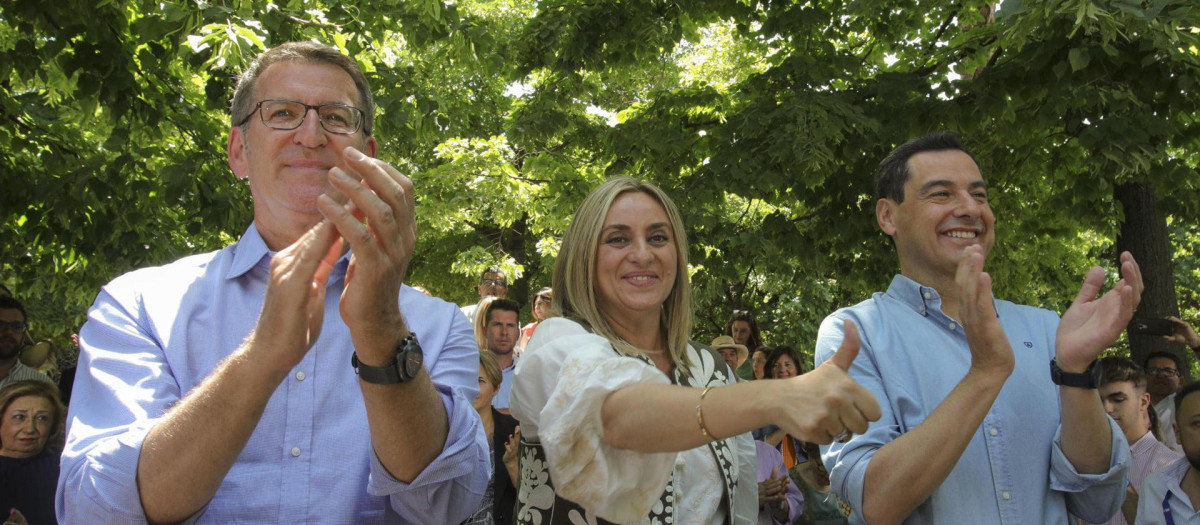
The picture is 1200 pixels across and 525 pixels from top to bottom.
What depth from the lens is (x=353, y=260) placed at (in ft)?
5.93

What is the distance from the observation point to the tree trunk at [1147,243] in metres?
9.88

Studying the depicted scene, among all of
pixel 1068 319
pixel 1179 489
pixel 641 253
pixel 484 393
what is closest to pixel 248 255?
pixel 641 253

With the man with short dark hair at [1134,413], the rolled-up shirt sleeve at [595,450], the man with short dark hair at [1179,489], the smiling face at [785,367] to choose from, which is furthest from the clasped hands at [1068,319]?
the smiling face at [785,367]

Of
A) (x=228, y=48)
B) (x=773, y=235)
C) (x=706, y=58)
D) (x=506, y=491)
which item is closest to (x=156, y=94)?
(x=228, y=48)

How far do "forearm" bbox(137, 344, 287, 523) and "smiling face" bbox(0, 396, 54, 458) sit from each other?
4.33m

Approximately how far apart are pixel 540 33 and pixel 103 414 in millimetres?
7353

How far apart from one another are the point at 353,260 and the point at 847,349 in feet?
2.98

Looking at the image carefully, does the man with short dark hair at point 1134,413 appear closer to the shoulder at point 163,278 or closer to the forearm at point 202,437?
the shoulder at point 163,278

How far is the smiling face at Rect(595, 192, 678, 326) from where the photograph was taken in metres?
2.66

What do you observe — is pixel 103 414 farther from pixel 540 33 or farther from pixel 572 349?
pixel 540 33

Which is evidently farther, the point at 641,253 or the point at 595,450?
the point at 641,253

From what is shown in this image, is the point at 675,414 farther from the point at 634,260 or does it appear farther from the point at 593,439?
the point at 634,260

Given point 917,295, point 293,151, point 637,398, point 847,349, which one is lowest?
point 637,398

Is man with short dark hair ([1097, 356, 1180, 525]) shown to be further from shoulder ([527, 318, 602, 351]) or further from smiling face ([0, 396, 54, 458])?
smiling face ([0, 396, 54, 458])
